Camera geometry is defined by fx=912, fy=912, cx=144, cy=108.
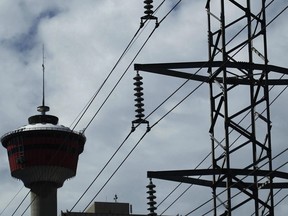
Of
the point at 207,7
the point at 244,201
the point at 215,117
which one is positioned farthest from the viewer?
the point at 207,7

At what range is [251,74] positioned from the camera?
39.7 m

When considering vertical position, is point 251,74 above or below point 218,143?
above

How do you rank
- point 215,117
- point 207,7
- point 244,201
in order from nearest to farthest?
point 244,201
point 215,117
point 207,7

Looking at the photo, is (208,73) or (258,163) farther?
(208,73)

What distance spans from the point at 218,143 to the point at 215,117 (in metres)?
1.22

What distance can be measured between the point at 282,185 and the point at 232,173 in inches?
114

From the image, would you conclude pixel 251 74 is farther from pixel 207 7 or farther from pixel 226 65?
pixel 207 7

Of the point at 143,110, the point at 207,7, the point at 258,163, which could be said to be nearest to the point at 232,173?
the point at 258,163

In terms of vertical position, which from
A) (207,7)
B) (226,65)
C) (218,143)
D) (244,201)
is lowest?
(244,201)

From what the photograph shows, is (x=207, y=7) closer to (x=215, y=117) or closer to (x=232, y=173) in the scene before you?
(x=215, y=117)

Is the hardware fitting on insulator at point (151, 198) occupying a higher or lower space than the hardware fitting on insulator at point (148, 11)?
lower

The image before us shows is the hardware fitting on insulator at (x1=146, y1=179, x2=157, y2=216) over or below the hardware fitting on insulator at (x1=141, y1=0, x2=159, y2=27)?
below

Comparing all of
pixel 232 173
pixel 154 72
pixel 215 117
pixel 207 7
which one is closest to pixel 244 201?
pixel 232 173

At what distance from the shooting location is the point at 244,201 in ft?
122
